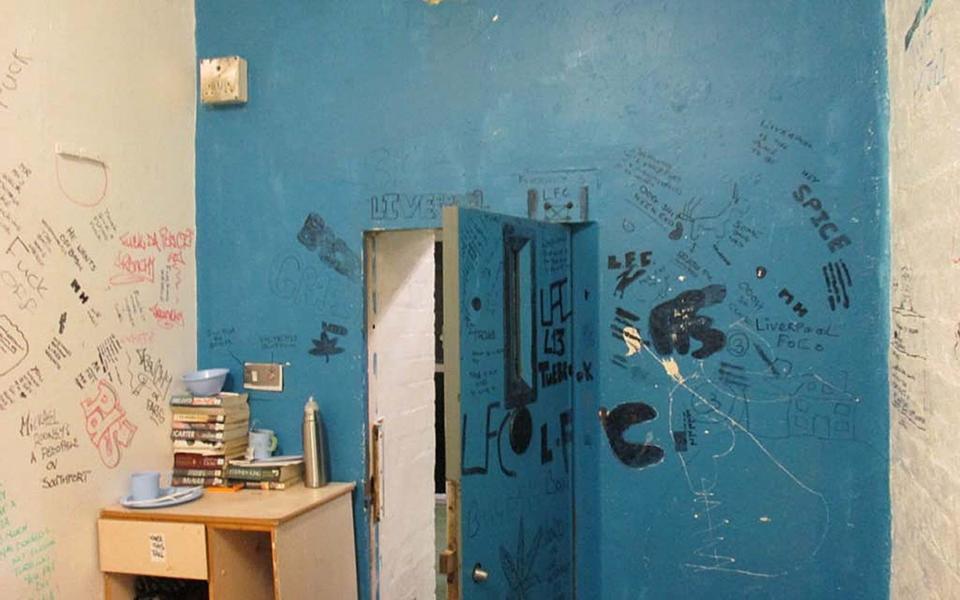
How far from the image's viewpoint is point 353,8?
123 inches

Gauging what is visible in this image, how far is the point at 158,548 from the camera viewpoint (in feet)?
8.77

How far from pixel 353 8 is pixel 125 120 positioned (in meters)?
0.93

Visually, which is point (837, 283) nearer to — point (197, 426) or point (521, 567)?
point (521, 567)

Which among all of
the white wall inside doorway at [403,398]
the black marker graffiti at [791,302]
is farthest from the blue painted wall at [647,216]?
the white wall inside doorway at [403,398]

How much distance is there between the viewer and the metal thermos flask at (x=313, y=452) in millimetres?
3039

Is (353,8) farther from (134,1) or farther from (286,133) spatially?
(134,1)

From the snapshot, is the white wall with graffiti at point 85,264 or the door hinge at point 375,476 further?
the door hinge at point 375,476

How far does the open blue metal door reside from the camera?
215 centimetres

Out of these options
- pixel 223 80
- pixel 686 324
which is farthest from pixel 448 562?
pixel 223 80

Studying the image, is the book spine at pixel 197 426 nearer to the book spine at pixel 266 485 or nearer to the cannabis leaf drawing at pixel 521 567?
the book spine at pixel 266 485

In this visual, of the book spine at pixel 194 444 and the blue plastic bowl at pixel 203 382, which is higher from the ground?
the blue plastic bowl at pixel 203 382

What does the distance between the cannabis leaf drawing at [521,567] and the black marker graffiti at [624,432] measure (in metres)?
0.44

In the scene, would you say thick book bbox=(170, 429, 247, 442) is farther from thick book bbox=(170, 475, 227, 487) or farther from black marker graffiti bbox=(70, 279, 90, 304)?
black marker graffiti bbox=(70, 279, 90, 304)

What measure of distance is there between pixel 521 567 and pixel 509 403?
1.63 ft
